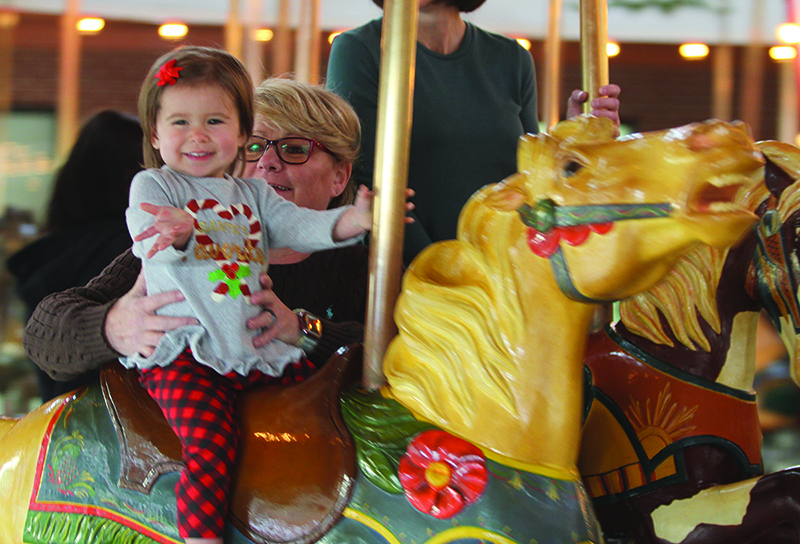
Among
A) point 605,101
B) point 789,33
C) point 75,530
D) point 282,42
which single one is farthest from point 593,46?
point 789,33

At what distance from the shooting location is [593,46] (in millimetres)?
1649

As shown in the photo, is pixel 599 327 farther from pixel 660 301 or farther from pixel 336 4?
pixel 336 4

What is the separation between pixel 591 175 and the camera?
0.90 m

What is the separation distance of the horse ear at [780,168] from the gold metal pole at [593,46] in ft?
1.29

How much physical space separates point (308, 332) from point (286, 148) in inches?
23.9

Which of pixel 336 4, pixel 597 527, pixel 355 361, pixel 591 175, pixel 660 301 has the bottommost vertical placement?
pixel 597 527

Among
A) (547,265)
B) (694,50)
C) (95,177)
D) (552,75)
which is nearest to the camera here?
(547,265)

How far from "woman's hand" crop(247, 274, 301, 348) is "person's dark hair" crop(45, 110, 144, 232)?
1471 mm

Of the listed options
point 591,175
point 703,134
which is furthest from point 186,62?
point 703,134

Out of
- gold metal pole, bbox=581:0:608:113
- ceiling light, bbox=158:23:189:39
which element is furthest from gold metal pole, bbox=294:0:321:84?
ceiling light, bbox=158:23:189:39

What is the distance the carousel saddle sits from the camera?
1.00m

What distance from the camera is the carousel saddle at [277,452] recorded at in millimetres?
1001

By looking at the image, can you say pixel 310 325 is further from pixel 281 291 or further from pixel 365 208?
pixel 281 291

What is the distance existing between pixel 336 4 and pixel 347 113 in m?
3.07
